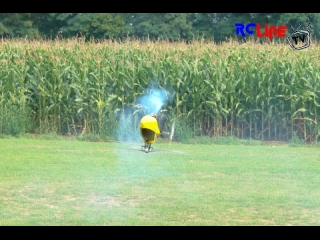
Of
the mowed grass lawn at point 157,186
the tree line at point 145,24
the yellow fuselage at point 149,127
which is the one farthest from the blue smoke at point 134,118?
the tree line at point 145,24

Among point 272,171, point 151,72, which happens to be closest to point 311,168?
point 272,171

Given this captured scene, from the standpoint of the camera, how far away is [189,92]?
1420cm

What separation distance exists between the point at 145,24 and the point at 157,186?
18.5 m

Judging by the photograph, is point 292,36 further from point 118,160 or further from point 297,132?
point 118,160

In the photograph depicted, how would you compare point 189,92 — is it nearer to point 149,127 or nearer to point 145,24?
point 149,127

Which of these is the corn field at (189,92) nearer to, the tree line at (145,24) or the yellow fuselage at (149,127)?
the yellow fuselage at (149,127)

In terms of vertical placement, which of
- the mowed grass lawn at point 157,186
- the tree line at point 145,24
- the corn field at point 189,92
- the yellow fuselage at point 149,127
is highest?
the tree line at point 145,24

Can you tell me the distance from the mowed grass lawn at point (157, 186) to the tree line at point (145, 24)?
14527mm

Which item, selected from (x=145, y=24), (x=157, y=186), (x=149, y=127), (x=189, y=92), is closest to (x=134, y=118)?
(x=189, y=92)

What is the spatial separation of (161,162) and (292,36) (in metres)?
8.70

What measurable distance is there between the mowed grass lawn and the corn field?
6.43ft

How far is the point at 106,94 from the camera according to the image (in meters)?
14.3

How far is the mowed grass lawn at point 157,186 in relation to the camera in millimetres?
6805

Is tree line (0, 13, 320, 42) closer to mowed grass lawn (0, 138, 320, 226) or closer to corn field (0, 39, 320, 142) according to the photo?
corn field (0, 39, 320, 142)
